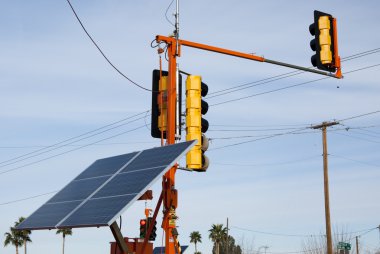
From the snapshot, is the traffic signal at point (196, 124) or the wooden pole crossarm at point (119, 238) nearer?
the wooden pole crossarm at point (119, 238)

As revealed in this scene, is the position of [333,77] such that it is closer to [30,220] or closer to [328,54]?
[328,54]

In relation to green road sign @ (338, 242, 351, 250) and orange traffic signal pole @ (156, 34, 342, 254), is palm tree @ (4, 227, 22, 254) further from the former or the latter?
orange traffic signal pole @ (156, 34, 342, 254)

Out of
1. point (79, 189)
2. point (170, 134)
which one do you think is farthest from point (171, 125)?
point (79, 189)

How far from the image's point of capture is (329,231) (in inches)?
1506

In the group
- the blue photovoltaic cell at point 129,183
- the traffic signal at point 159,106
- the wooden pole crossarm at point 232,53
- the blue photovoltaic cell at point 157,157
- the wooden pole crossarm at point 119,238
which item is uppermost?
the wooden pole crossarm at point 232,53

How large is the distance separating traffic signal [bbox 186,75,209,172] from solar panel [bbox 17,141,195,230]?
0.66 metres

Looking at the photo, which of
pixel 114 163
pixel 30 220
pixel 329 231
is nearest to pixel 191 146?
pixel 114 163

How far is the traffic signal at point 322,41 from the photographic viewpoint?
1656 centimetres

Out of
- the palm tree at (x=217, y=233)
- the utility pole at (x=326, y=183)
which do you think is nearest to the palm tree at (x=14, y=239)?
the palm tree at (x=217, y=233)

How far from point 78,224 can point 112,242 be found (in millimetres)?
2041

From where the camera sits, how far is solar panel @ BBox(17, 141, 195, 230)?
12.9 m

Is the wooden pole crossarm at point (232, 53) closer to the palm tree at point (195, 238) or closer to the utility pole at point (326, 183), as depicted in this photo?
the utility pole at point (326, 183)

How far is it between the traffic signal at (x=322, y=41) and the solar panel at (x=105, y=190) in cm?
489

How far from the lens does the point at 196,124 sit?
1480 cm
